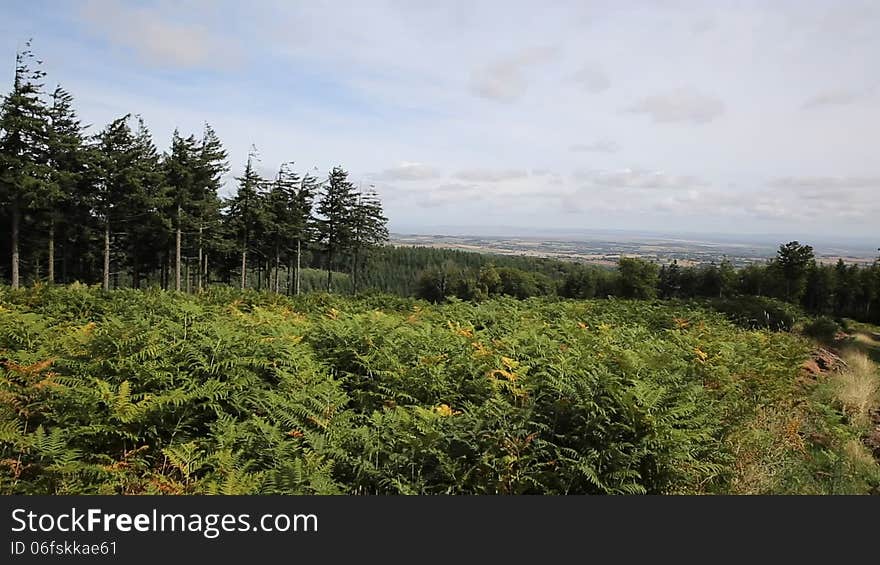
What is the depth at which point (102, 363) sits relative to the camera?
5.24m

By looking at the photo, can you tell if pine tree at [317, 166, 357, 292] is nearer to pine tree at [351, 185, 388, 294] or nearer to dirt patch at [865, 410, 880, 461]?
pine tree at [351, 185, 388, 294]

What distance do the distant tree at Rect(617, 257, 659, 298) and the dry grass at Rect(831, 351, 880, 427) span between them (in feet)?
144

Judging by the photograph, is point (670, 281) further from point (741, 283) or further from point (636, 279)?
point (636, 279)

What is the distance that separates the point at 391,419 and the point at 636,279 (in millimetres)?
53053

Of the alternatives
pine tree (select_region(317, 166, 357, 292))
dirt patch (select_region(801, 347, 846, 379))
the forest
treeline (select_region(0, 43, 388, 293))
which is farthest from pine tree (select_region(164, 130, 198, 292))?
dirt patch (select_region(801, 347, 846, 379))

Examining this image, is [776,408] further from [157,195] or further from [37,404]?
[157,195]

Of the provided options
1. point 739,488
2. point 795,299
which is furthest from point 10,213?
point 795,299

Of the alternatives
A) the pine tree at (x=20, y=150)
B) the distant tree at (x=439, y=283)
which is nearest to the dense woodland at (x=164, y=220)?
the pine tree at (x=20, y=150)

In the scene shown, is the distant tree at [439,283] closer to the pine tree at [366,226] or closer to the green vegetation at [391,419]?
the pine tree at [366,226]

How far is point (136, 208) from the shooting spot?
1182 inches

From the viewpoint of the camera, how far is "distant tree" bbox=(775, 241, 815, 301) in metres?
41.0

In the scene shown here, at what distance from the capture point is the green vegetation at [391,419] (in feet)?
13.1

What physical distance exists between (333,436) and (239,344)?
2.23m

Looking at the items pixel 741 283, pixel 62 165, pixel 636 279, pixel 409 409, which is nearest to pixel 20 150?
pixel 62 165
